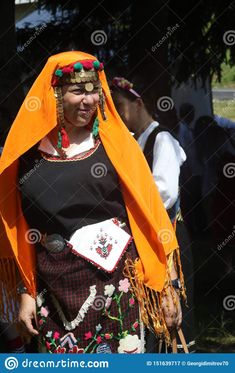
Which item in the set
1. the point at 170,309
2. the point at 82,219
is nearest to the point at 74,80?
the point at 82,219

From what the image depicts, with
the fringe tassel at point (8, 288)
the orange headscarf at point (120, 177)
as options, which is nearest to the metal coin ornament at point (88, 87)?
the orange headscarf at point (120, 177)

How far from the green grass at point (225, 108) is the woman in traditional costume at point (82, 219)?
1491mm

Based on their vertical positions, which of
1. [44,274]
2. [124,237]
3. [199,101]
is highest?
[199,101]

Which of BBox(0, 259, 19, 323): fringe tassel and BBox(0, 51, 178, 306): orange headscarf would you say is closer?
BBox(0, 51, 178, 306): orange headscarf

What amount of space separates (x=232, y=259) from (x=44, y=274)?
6.51 ft

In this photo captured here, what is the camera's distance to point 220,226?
15.5 ft

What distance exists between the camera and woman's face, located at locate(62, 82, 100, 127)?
3117mm

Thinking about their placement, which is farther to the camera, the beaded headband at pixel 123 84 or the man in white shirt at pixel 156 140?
the beaded headband at pixel 123 84

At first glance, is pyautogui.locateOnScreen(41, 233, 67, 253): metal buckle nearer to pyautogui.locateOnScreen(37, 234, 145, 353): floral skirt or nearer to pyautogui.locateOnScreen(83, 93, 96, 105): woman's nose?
pyautogui.locateOnScreen(37, 234, 145, 353): floral skirt

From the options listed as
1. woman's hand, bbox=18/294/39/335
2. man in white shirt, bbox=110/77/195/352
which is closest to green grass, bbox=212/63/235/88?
man in white shirt, bbox=110/77/195/352

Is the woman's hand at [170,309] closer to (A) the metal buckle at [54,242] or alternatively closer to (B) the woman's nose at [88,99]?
(A) the metal buckle at [54,242]

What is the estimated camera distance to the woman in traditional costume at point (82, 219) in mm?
3148
